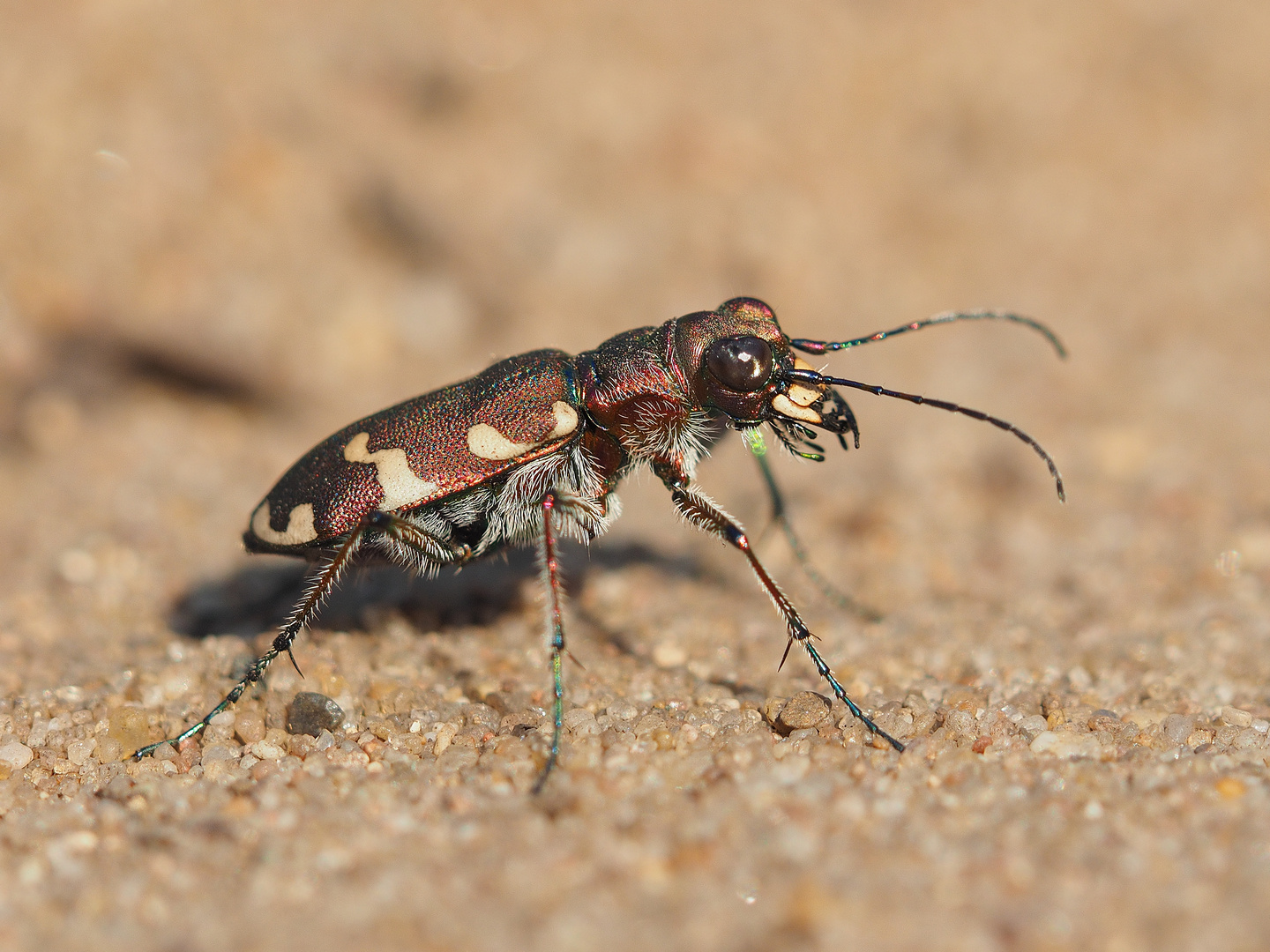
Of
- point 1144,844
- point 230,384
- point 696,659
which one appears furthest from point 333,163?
point 1144,844

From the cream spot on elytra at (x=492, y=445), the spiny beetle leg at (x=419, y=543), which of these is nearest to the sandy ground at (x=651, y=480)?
the spiny beetle leg at (x=419, y=543)

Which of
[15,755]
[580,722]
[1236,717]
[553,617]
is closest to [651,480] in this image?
[553,617]

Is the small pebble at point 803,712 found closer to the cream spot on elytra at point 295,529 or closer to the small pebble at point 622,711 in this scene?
the small pebble at point 622,711

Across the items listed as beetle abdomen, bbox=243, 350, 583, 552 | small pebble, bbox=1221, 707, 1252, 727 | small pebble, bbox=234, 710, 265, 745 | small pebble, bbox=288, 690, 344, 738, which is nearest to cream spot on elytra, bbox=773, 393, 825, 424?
beetle abdomen, bbox=243, 350, 583, 552

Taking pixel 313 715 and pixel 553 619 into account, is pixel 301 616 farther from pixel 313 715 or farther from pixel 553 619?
pixel 553 619

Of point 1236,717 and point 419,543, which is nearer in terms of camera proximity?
point 1236,717

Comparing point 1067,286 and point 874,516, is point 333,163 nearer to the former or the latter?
point 874,516
